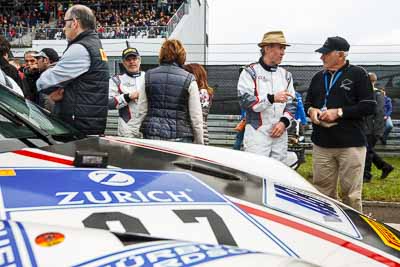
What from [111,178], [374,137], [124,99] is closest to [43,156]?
[111,178]

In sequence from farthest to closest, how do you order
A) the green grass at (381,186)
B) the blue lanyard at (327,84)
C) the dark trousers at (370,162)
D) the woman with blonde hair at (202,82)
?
the dark trousers at (370,162), the green grass at (381,186), the woman with blonde hair at (202,82), the blue lanyard at (327,84)

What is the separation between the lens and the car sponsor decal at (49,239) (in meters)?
1.17

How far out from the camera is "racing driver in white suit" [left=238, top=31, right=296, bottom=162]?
399cm

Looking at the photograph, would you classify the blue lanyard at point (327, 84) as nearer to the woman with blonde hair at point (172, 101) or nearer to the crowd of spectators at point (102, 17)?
the woman with blonde hair at point (172, 101)

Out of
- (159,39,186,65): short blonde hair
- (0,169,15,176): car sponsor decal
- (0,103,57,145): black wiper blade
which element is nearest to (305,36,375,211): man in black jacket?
(159,39,186,65): short blonde hair

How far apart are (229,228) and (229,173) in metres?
0.67

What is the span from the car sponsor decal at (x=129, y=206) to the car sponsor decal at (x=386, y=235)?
54 centimetres

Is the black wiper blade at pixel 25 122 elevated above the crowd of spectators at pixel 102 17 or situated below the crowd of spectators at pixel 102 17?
below

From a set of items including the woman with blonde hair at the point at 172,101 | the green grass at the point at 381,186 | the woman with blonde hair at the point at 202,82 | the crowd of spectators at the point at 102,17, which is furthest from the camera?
the crowd of spectators at the point at 102,17

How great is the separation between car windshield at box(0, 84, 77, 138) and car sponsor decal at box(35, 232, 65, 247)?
3.48 feet

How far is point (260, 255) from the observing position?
3.86 ft

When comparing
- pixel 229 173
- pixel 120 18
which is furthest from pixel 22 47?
pixel 229 173

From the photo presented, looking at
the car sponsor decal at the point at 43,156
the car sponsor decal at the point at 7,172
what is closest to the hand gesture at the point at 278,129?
the car sponsor decal at the point at 43,156

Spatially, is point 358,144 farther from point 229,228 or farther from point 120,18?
point 120,18
